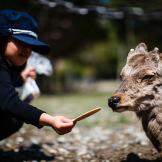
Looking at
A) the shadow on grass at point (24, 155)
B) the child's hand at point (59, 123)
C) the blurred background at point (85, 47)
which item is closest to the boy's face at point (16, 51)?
the child's hand at point (59, 123)

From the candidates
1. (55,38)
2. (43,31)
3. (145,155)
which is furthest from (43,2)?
(55,38)

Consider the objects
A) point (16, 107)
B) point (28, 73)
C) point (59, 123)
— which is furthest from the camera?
point (28, 73)

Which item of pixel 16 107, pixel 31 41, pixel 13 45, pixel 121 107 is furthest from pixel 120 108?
pixel 13 45

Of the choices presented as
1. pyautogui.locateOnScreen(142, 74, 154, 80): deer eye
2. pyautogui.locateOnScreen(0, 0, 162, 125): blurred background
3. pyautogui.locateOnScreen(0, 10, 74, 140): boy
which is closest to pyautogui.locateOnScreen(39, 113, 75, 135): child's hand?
pyautogui.locateOnScreen(0, 10, 74, 140): boy

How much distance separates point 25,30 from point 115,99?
126 cm

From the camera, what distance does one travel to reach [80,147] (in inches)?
284

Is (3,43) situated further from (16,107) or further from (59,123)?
(59,123)

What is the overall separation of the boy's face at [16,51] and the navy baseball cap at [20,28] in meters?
0.08

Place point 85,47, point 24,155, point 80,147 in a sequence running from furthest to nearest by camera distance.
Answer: point 85,47 < point 80,147 < point 24,155

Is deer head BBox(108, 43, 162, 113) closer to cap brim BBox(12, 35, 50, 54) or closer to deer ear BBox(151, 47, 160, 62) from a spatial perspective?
deer ear BBox(151, 47, 160, 62)

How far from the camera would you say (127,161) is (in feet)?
19.7

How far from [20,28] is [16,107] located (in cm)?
101

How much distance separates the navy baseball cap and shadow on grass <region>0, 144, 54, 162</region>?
150cm

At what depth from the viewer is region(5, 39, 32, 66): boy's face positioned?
548cm
